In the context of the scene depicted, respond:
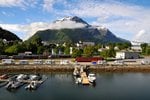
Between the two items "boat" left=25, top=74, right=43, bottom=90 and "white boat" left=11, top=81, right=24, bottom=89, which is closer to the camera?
"boat" left=25, top=74, right=43, bottom=90

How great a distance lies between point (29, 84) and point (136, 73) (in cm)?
2222

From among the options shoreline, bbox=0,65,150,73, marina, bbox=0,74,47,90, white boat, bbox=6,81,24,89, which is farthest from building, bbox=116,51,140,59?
white boat, bbox=6,81,24,89

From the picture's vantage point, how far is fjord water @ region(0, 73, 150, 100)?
3456 centimetres

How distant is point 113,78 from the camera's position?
49656mm

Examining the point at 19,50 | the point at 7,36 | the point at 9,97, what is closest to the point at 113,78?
the point at 9,97

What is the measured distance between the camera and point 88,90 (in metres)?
38.2

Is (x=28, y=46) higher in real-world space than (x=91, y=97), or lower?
higher

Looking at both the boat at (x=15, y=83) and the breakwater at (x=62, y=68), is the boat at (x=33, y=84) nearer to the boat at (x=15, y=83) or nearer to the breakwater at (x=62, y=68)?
the boat at (x=15, y=83)

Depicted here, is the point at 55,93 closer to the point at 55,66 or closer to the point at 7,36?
the point at 55,66

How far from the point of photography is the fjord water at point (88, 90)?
113ft

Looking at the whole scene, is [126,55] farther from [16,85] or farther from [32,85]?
[16,85]

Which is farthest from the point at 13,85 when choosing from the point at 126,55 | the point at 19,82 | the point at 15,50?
the point at 126,55

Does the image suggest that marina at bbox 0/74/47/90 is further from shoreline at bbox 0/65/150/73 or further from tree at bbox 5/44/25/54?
tree at bbox 5/44/25/54

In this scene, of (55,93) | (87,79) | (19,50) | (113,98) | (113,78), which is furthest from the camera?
(19,50)
